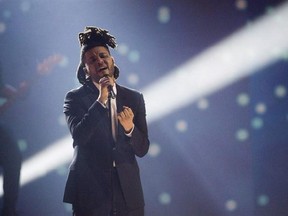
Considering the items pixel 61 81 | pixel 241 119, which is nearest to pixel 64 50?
pixel 61 81

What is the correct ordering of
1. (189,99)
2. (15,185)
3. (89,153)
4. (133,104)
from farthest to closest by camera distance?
(189,99) < (15,185) < (133,104) < (89,153)

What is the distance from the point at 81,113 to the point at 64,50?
108cm

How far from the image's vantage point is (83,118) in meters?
1.55

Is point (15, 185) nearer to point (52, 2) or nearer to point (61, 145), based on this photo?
point (61, 145)

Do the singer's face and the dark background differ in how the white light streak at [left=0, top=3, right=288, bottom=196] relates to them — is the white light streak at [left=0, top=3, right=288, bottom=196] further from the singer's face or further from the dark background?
the singer's face

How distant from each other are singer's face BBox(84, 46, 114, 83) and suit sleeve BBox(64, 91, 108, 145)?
0.42ft

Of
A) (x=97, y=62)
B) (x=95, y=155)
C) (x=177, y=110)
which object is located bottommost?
(x=95, y=155)

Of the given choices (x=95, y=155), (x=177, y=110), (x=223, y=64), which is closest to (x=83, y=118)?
(x=95, y=155)

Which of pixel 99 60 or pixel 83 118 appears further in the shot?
pixel 99 60

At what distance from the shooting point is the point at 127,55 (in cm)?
267

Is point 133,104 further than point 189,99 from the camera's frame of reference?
No

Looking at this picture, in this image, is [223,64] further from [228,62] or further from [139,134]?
[139,134]

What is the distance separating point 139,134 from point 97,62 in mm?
390

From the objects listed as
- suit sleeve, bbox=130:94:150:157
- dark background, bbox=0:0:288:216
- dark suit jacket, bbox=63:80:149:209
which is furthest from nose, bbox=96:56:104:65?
dark background, bbox=0:0:288:216
